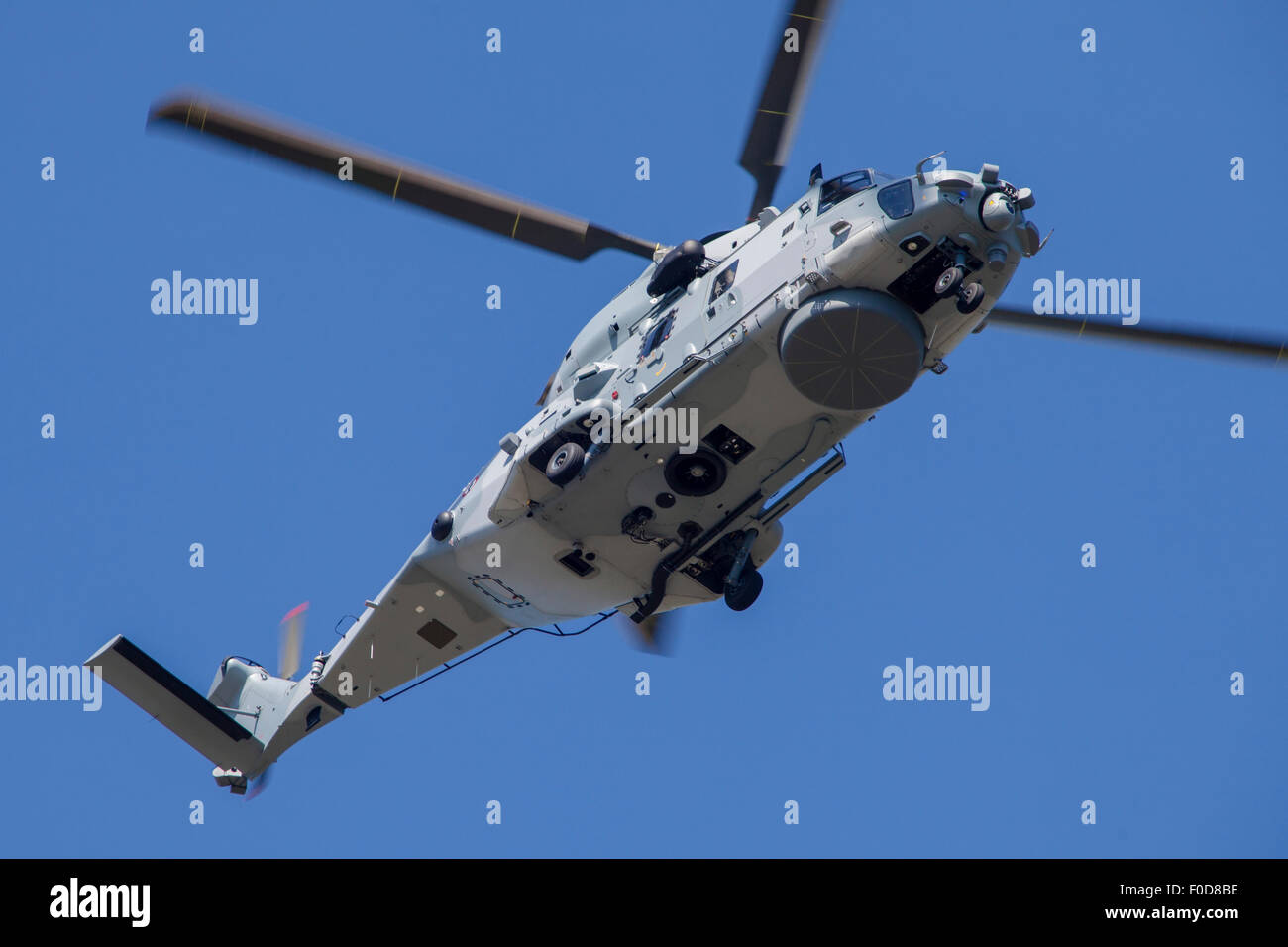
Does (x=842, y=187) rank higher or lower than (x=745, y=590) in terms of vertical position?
higher

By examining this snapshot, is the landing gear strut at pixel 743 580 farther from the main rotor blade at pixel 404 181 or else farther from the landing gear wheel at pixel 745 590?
the main rotor blade at pixel 404 181

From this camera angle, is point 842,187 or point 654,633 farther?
point 654,633

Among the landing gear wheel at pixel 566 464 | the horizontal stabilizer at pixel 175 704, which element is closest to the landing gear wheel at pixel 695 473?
the landing gear wheel at pixel 566 464

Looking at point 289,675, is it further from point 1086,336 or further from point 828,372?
point 1086,336

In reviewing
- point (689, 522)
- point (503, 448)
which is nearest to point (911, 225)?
point (689, 522)

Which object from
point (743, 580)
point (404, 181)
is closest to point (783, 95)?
point (404, 181)

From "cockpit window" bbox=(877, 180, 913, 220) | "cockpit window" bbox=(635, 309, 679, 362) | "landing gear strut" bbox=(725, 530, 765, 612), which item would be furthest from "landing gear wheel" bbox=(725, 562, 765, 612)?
"cockpit window" bbox=(877, 180, 913, 220)

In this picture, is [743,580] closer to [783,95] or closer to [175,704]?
[783,95]

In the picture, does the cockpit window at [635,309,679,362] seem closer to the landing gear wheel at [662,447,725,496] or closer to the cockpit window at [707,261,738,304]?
the cockpit window at [707,261,738,304]
